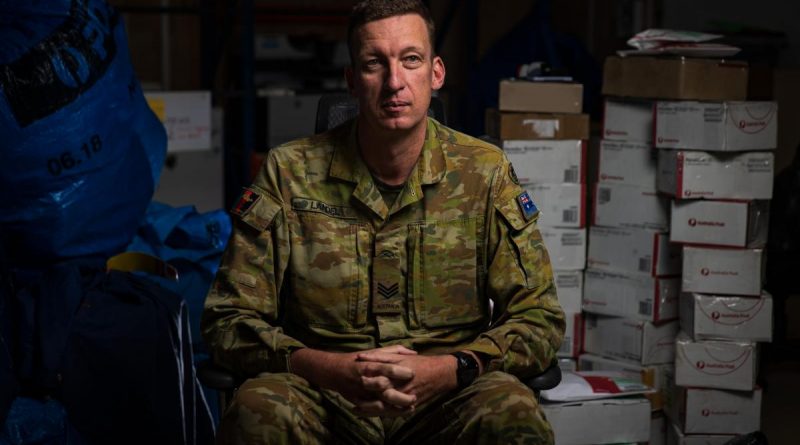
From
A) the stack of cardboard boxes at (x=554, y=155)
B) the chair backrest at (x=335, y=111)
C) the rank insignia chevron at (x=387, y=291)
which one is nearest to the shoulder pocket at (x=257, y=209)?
the rank insignia chevron at (x=387, y=291)

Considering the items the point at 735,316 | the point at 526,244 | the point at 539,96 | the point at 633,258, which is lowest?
the point at 735,316

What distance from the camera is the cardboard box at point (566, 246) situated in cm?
365

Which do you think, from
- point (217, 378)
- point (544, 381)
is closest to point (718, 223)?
point (544, 381)

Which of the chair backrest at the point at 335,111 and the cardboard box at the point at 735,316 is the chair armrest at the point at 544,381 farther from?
the cardboard box at the point at 735,316

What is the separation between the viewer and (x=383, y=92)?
2047mm

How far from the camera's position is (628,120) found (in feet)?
11.7

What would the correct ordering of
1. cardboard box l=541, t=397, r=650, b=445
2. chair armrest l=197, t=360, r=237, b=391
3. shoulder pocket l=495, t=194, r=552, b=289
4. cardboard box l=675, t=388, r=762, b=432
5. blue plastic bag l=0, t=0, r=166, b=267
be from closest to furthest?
chair armrest l=197, t=360, r=237, b=391
shoulder pocket l=495, t=194, r=552, b=289
blue plastic bag l=0, t=0, r=166, b=267
cardboard box l=541, t=397, r=650, b=445
cardboard box l=675, t=388, r=762, b=432

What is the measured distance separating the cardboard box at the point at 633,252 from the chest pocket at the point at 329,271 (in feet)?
5.45

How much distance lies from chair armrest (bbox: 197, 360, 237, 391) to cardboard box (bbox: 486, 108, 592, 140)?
Result: 1752mm

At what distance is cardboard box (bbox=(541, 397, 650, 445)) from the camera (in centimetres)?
312

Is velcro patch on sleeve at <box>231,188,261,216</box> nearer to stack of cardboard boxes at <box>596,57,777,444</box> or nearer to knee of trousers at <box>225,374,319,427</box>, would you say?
knee of trousers at <box>225,374,319,427</box>

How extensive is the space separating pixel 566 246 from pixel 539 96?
477mm

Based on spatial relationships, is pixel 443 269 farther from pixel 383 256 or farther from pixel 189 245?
pixel 189 245

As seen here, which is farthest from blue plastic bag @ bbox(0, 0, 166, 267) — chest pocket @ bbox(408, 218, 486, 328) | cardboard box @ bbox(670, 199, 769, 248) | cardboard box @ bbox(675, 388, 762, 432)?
cardboard box @ bbox(675, 388, 762, 432)
